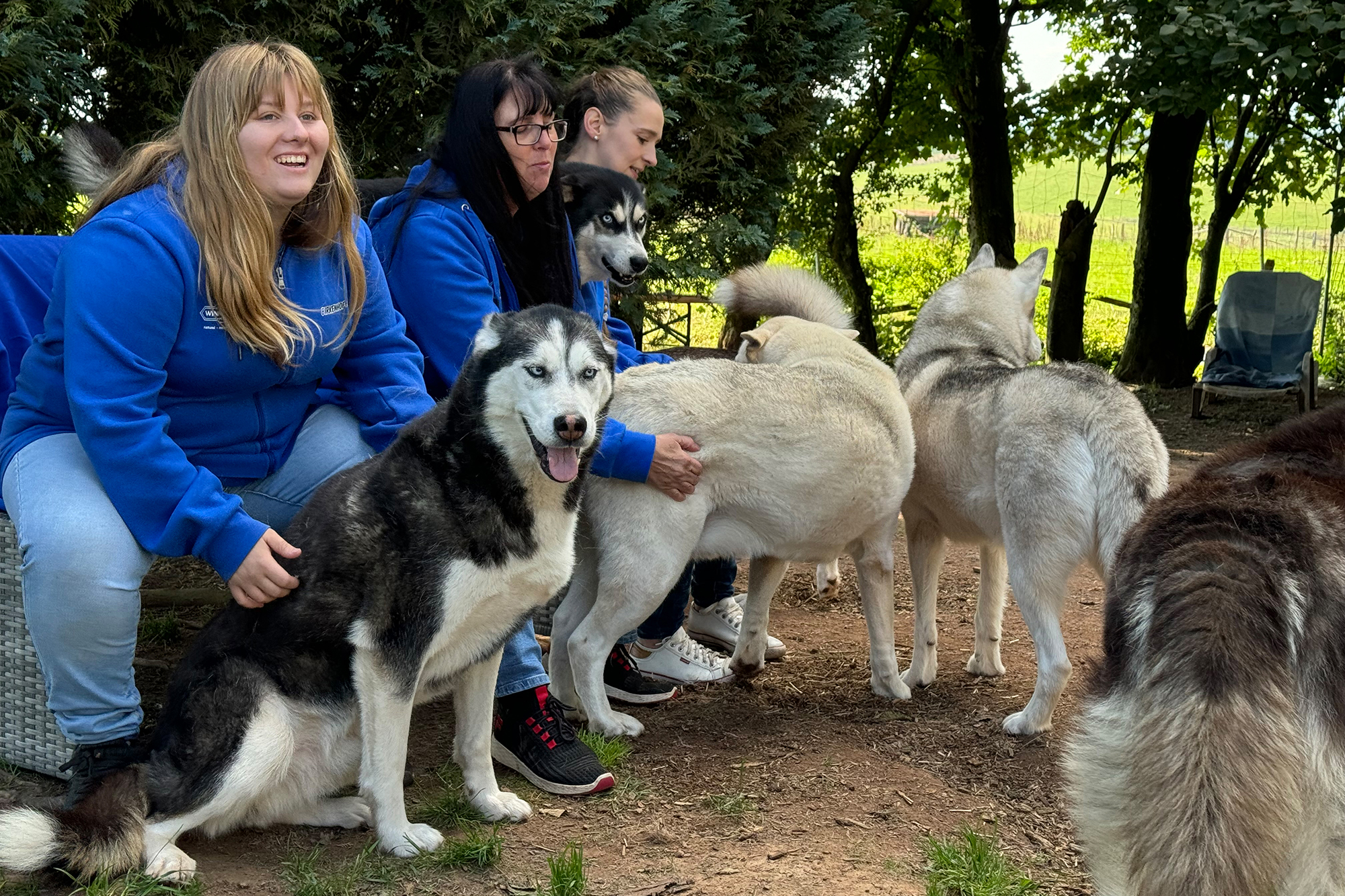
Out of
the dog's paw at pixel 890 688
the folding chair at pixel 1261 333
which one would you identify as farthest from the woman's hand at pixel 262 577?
the folding chair at pixel 1261 333

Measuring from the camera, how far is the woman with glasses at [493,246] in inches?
137

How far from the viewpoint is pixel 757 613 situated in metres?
4.33

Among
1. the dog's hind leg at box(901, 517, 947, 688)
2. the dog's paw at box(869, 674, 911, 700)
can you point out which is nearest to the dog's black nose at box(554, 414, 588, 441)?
the dog's paw at box(869, 674, 911, 700)

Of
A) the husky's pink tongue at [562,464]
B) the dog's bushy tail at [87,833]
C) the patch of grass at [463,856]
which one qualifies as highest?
the husky's pink tongue at [562,464]

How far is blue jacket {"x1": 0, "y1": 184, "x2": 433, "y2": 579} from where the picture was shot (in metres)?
2.77

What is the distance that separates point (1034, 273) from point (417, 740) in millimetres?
3244

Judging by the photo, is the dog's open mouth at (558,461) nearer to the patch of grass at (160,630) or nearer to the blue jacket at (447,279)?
the blue jacket at (447,279)

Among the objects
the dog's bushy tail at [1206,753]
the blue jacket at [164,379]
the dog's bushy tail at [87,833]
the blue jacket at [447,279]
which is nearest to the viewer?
the dog's bushy tail at [1206,753]

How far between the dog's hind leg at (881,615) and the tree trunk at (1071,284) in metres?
9.41

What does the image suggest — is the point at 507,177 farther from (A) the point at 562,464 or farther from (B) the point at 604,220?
(A) the point at 562,464

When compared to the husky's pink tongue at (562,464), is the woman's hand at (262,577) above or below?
below

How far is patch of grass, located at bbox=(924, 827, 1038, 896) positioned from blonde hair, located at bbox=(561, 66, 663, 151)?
10.0 feet

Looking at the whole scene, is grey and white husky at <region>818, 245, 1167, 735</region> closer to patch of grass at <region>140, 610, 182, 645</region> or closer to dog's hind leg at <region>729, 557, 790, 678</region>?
dog's hind leg at <region>729, 557, 790, 678</region>

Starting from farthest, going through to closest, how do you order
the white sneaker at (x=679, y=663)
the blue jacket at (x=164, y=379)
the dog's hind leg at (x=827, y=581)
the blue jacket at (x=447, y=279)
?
1. the dog's hind leg at (x=827, y=581)
2. the white sneaker at (x=679, y=663)
3. the blue jacket at (x=447, y=279)
4. the blue jacket at (x=164, y=379)
